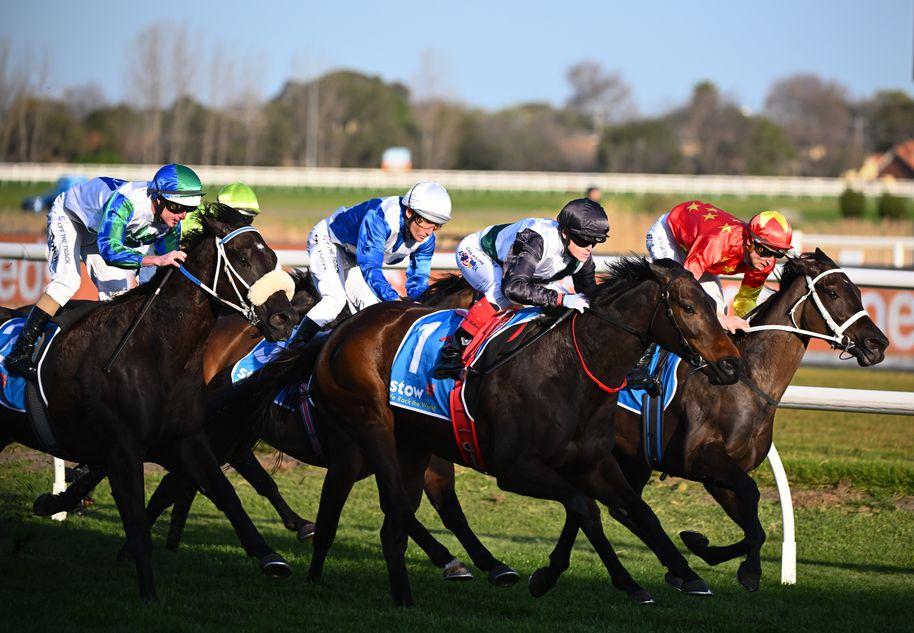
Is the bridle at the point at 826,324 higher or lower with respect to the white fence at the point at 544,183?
higher

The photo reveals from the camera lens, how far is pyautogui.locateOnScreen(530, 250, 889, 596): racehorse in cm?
535

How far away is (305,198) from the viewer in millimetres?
39969

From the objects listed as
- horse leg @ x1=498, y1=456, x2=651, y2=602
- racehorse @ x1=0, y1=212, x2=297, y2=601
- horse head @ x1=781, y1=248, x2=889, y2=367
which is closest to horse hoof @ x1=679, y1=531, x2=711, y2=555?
horse leg @ x1=498, y1=456, x2=651, y2=602

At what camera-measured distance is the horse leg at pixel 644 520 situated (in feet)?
15.4

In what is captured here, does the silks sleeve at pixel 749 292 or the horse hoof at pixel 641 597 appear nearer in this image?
the horse hoof at pixel 641 597

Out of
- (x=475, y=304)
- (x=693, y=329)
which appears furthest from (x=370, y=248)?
(x=693, y=329)

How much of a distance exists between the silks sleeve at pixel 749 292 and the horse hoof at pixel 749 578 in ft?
4.61

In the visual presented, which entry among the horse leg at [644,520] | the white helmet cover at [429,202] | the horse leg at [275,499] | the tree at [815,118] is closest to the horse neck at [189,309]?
the white helmet cover at [429,202]

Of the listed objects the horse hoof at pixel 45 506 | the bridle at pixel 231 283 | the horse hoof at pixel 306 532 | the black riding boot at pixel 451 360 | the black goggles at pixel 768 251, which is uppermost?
the black goggles at pixel 768 251

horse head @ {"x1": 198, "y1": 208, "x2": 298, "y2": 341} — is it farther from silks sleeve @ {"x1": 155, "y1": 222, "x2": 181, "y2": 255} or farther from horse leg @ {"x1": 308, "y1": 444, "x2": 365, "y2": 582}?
horse leg @ {"x1": 308, "y1": 444, "x2": 365, "y2": 582}

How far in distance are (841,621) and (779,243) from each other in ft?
5.61

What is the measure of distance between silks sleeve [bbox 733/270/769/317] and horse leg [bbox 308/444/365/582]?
6.79 ft

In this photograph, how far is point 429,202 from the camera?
5773 mm

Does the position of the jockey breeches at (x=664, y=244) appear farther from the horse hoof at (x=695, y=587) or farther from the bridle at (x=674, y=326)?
the horse hoof at (x=695, y=587)
